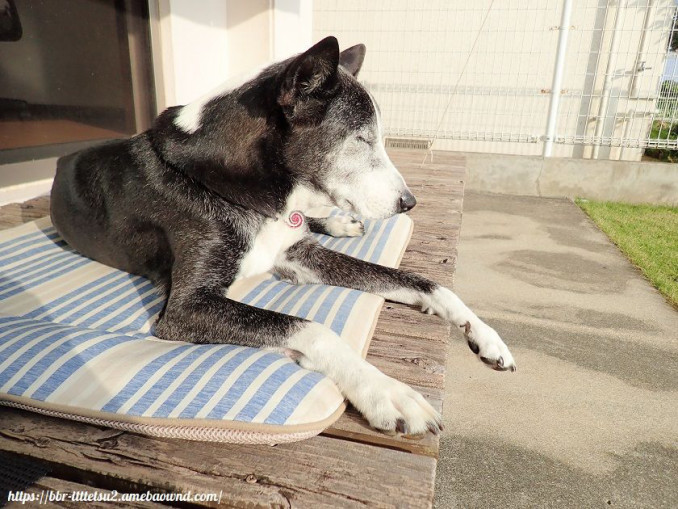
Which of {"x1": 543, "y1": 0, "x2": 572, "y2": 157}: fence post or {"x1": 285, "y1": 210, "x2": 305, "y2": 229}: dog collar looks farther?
{"x1": 543, "y1": 0, "x2": 572, "y2": 157}: fence post

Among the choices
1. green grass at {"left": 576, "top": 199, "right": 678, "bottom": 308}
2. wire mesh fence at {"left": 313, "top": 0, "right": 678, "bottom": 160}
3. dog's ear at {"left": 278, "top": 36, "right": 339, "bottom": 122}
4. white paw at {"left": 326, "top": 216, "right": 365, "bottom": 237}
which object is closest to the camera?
dog's ear at {"left": 278, "top": 36, "right": 339, "bottom": 122}

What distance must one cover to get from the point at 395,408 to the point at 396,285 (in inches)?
33.6

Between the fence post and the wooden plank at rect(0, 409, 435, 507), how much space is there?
6.99 meters

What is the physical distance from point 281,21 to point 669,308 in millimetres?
5075

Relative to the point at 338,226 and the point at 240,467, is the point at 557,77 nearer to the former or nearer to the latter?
the point at 338,226

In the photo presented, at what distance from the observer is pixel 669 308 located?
3.72 metres

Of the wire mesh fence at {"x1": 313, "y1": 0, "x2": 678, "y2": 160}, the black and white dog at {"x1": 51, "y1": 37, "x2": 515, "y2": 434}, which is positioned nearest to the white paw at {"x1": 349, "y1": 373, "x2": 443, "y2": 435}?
the black and white dog at {"x1": 51, "y1": 37, "x2": 515, "y2": 434}

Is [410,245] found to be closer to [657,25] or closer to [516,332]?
[516,332]

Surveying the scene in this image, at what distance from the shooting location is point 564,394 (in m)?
2.62

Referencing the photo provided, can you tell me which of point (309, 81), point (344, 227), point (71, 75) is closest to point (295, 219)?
point (309, 81)

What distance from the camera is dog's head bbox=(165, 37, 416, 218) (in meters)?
1.97

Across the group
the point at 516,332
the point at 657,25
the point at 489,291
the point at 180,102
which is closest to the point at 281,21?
the point at 180,102

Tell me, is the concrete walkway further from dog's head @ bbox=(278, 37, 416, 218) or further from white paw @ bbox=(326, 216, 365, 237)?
dog's head @ bbox=(278, 37, 416, 218)

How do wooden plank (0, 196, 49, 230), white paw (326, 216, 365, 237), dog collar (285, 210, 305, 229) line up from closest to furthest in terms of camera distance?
1. dog collar (285, 210, 305, 229)
2. white paw (326, 216, 365, 237)
3. wooden plank (0, 196, 49, 230)
